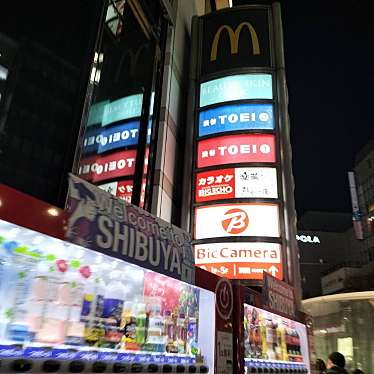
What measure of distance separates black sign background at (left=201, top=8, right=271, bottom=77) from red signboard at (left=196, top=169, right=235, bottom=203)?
2750 mm

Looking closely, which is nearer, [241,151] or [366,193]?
[241,151]

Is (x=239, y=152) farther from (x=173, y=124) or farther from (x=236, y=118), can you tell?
(x=173, y=124)

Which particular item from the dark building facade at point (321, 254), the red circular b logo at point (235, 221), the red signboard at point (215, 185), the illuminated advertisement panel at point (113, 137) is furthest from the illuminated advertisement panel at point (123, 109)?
the dark building facade at point (321, 254)

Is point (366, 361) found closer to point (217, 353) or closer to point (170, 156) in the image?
point (170, 156)

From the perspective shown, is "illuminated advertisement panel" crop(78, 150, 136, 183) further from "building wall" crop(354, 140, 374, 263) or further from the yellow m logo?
"building wall" crop(354, 140, 374, 263)

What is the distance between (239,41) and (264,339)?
7.12m

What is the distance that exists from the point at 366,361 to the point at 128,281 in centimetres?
1293

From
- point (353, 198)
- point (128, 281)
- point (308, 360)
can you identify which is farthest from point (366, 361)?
point (353, 198)

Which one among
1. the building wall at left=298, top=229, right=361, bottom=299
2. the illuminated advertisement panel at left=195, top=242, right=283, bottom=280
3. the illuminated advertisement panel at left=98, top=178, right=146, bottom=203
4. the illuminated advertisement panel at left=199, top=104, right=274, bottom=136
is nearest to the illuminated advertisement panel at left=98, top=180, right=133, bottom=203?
the illuminated advertisement panel at left=98, top=178, right=146, bottom=203

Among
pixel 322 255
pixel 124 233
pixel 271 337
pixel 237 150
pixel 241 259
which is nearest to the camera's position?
pixel 124 233

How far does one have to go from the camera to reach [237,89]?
8.66 metres

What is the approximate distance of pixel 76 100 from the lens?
16.0ft

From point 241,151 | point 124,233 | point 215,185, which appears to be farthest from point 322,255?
point 124,233

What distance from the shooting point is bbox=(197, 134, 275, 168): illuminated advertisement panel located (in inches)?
311
